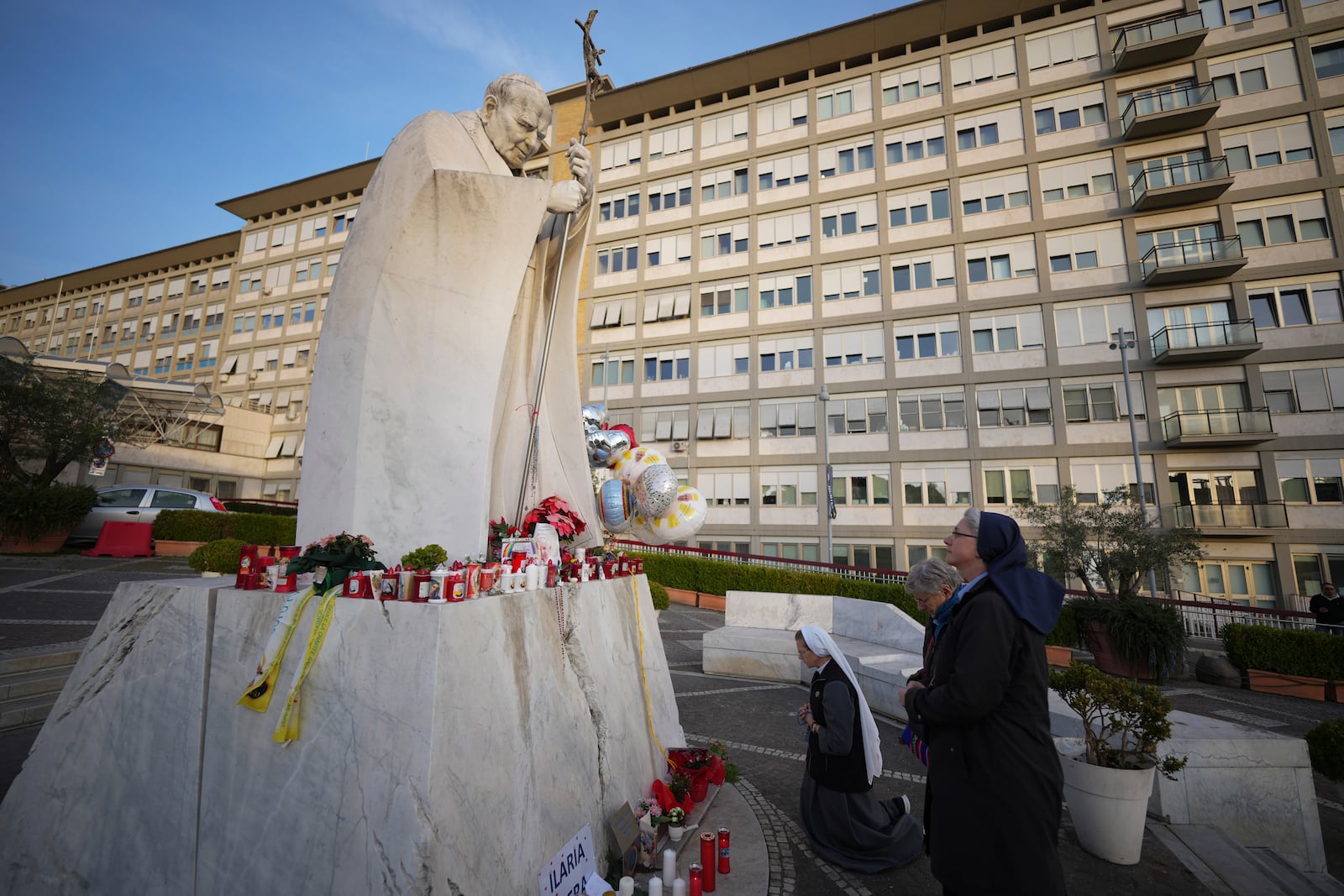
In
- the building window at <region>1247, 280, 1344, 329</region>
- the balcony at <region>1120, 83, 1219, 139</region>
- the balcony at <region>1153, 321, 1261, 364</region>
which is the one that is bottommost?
the balcony at <region>1153, 321, 1261, 364</region>

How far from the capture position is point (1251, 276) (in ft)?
68.2

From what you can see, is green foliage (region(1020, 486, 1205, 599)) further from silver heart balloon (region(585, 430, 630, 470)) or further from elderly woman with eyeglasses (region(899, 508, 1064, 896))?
elderly woman with eyeglasses (region(899, 508, 1064, 896))

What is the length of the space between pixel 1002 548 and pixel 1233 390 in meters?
26.2

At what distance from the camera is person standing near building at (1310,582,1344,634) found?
11734 millimetres

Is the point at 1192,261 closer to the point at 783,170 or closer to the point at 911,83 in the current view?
the point at 911,83

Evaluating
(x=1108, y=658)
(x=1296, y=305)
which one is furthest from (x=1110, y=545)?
(x=1296, y=305)

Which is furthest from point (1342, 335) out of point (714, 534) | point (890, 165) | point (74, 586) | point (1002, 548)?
point (74, 586)

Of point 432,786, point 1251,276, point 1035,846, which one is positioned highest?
point 1251,276

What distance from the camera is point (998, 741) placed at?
2299 mm

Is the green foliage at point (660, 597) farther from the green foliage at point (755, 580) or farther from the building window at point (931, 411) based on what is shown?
the building window at point (931, 411)

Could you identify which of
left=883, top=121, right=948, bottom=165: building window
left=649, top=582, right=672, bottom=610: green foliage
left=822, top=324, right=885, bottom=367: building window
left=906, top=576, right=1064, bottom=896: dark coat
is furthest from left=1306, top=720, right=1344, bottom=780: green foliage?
left=883, top=121, right=948, bottom=165: building window

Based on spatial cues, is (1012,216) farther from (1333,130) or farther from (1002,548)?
(1002,548)

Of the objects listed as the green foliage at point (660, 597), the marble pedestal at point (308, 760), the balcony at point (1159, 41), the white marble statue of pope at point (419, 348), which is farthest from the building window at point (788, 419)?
the marble pedestal at point (308, 760)

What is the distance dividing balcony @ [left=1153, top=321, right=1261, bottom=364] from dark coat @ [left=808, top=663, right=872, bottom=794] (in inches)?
935
